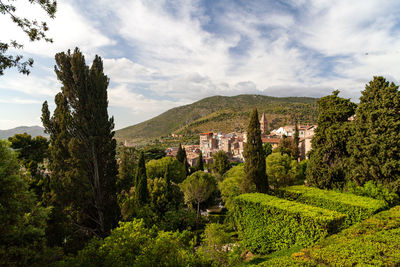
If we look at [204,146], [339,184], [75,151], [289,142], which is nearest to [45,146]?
[75,151]

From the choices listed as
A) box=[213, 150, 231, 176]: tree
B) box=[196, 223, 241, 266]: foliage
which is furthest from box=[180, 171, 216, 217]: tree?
box=[213, 150, 231, 176]: tree

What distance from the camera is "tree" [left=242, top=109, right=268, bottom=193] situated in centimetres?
1552

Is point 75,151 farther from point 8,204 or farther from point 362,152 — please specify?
point 362,152

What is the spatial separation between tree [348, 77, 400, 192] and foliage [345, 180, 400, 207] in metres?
0.37

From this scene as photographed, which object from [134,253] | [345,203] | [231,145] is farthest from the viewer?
[231,145]

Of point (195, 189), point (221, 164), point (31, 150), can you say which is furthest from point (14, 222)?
point (221, 164)

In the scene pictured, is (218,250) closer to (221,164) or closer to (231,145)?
(221,164)

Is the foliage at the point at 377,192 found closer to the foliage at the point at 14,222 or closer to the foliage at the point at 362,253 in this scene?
the foliage at the point at 362,253

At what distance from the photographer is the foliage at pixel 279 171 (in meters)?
23.1

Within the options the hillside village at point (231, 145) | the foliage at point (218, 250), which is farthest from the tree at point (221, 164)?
the foliage at point (218, 250)

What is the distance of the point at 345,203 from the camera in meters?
10.9

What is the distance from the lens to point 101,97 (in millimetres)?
12289

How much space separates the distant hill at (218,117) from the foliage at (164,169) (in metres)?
86.3

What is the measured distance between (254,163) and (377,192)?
776cm
